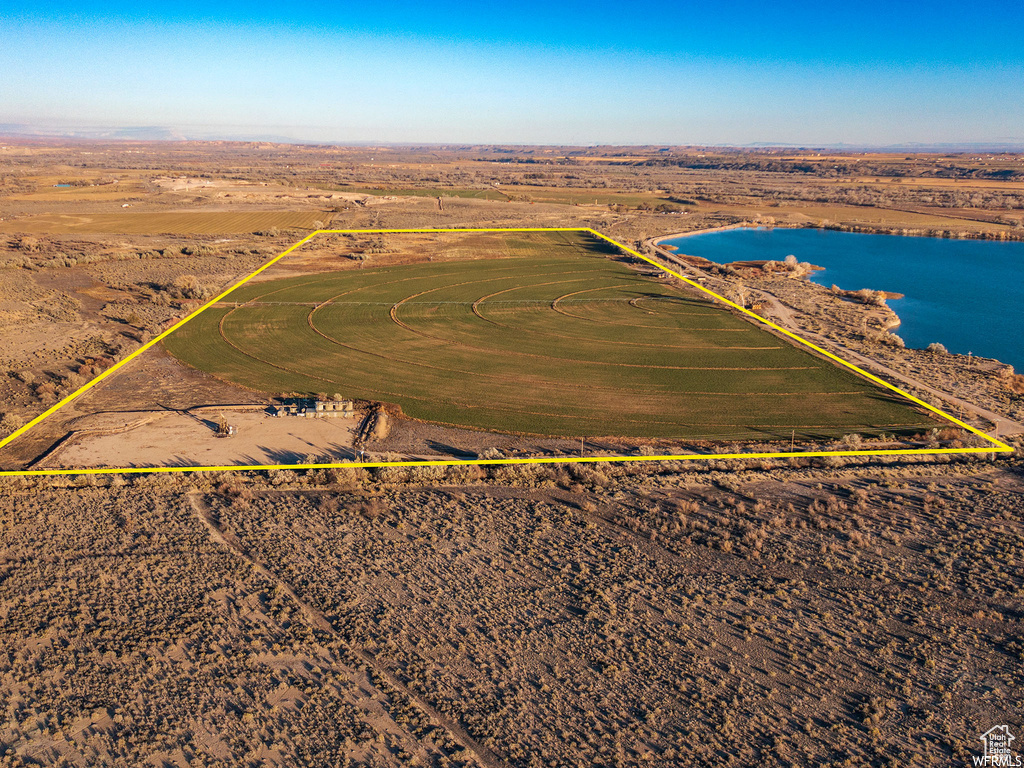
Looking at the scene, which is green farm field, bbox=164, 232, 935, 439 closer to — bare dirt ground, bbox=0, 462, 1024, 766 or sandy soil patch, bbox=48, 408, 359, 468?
sandy soil patch, bbox=48, 408, 359, 468

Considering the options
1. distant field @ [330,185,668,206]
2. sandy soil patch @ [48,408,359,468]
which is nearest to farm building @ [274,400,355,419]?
sandy soil patch @ [48,408,359,468]

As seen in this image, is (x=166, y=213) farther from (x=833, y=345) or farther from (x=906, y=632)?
(x=906, y=632)

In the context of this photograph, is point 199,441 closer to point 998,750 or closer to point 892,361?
point 998,750

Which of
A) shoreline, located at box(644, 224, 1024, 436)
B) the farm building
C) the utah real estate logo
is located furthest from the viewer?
the farm building

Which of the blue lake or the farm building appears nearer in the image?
the farm building

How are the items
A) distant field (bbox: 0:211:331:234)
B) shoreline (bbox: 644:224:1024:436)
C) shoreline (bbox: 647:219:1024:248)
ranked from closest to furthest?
shoreline (bbox: 644:224:1024:436) < distant field (bbox: 0:211:331:234) < shoreline (bbox: 647:219:1024:248)

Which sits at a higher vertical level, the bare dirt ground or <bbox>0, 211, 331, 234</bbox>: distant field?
<bbox>0, 211, 331, 234</bbox>: distant field

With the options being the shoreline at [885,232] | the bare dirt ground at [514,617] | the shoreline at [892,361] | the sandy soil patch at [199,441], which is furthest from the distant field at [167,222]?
the bare dirt ground at [514,617]

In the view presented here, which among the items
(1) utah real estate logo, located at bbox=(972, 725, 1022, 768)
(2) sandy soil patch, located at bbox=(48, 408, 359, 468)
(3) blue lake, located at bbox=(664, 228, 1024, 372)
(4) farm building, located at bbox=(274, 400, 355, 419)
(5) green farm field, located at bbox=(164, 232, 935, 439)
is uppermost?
(3) blue lake, located at bbox=(664, 228, 1024, 372)
